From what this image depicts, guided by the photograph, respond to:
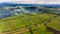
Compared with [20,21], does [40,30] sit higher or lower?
lower

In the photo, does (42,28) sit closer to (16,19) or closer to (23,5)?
(16,19)

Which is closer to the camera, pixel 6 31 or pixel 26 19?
pixel 6 31

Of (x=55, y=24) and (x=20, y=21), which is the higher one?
(x=20, y=21)

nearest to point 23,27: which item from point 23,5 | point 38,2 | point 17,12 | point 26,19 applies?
point 26,19

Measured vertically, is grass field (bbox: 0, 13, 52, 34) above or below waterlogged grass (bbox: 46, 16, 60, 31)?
above

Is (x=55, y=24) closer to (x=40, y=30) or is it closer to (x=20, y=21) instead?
(x=40, y=30)

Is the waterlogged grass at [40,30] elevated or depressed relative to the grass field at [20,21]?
depressed

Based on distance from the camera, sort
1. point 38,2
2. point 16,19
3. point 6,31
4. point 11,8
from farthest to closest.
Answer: point 38,2, point 11,8, point 16,19, point 6,31

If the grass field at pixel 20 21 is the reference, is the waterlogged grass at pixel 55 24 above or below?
below

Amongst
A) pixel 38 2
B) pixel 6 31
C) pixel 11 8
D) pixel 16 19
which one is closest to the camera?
pixel 6 31

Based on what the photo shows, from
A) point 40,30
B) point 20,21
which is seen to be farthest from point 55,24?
Answer: point 20,21

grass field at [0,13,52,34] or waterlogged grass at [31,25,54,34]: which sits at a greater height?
grass field at [0,13,52,34]
